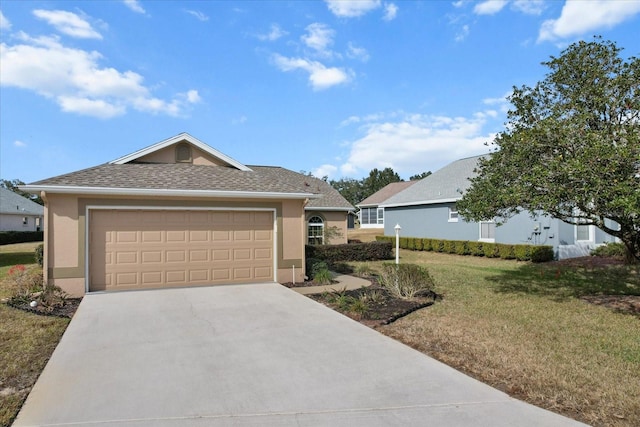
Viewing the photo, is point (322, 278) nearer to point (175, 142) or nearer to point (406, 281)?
point (406, 281)

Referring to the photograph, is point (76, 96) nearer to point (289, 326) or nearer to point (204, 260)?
point (204, 260)

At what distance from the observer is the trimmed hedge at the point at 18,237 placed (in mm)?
32994

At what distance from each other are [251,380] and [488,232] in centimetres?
1979

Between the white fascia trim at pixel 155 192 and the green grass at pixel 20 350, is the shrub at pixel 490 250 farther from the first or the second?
the green grass at pixel 20 350

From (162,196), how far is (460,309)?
8264 mm

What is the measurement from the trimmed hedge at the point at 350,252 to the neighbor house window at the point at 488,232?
526cm

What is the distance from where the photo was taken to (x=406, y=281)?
395 inches

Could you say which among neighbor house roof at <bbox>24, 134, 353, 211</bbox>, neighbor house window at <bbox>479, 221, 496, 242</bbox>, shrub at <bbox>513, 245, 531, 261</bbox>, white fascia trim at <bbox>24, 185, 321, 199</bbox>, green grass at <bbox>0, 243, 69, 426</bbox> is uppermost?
neighbor house roof at <bbox>24, 134, 353, 211</bbox>

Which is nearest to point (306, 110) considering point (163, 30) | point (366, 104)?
point (366, 104)

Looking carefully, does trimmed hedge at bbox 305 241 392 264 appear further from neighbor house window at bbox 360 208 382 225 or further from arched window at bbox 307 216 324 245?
neighbor house window at bbox 360 208 382 225

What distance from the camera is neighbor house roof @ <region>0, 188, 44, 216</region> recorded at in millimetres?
36812

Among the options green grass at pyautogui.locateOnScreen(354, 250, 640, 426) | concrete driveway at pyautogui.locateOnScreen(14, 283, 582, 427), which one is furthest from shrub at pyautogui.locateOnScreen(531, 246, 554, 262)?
concrete driveway at pyautogui.locateOnScreen(14, 283, 582, 427)

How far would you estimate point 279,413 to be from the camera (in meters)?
3.90

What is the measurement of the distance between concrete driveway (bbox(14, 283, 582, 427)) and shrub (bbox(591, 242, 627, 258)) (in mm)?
15065
